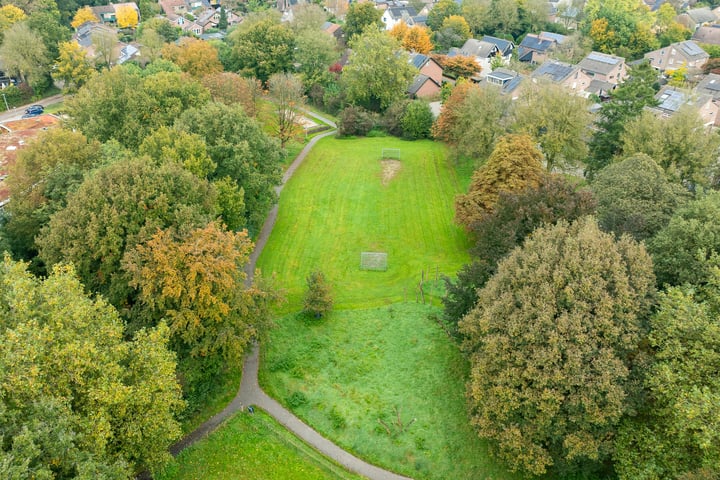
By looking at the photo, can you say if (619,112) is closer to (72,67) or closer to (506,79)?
(506,79)

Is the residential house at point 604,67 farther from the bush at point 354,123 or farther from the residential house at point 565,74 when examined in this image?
the bush at point 354,123

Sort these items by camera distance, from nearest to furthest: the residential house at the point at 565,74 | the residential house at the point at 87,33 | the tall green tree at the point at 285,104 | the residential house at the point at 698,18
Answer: the tall green tree at the point at 285,104 → the residential house at the point at 565,74 → the residential house at the point at 87,33 → the residential house at the point at 698,18

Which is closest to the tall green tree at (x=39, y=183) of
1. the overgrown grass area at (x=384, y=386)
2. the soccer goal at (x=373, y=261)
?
the overgrown grass area at (x=384, y=386)

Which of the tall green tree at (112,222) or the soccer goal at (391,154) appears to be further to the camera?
the soccer goal at (391,154)

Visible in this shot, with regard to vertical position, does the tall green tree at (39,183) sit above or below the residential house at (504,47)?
above

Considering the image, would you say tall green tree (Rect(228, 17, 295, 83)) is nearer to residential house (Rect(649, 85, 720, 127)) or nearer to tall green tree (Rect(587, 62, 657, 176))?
tall green tree (Rect(587, 62, 657, 176))

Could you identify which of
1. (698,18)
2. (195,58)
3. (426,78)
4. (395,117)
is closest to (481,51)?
(426,78)
